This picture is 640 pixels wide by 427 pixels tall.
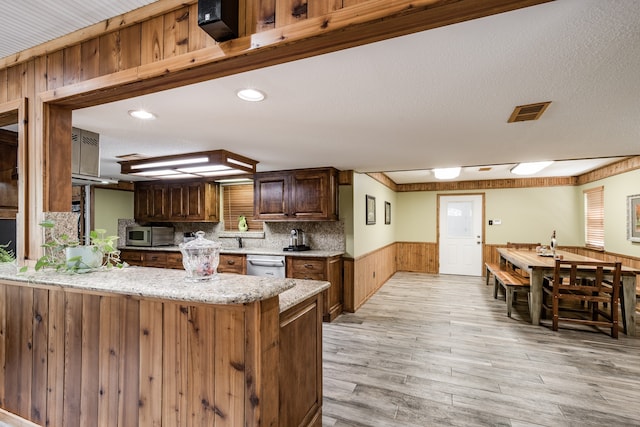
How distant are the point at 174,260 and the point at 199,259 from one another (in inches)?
159

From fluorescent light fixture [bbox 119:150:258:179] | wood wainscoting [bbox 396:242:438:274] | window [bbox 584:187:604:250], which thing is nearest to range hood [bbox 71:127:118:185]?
fluorescent light fixture [bbox 119:150:258:179]

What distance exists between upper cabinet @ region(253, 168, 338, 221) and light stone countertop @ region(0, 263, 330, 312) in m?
2.63

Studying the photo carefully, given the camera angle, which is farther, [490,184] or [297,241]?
[490,184]

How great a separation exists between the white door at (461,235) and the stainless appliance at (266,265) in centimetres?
474

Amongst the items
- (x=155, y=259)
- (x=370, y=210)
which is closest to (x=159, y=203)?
(x=155, y=259)

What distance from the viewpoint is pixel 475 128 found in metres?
2.52

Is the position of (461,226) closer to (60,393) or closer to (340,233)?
(340,233)

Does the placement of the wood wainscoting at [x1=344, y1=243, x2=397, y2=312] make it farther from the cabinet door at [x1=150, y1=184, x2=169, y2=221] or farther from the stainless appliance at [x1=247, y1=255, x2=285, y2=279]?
the cabinet door at [x1=150, y1=184, x2=169, y2=221]

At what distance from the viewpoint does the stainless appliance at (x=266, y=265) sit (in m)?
4.32

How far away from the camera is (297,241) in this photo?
4828 mm

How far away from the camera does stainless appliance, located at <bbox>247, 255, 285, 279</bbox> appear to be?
4.32m

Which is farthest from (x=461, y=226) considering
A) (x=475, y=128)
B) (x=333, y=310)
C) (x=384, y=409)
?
(x=384, y=409)

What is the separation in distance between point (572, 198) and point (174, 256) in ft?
26.1

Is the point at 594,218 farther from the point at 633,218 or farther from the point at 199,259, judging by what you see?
the point at 199,259
